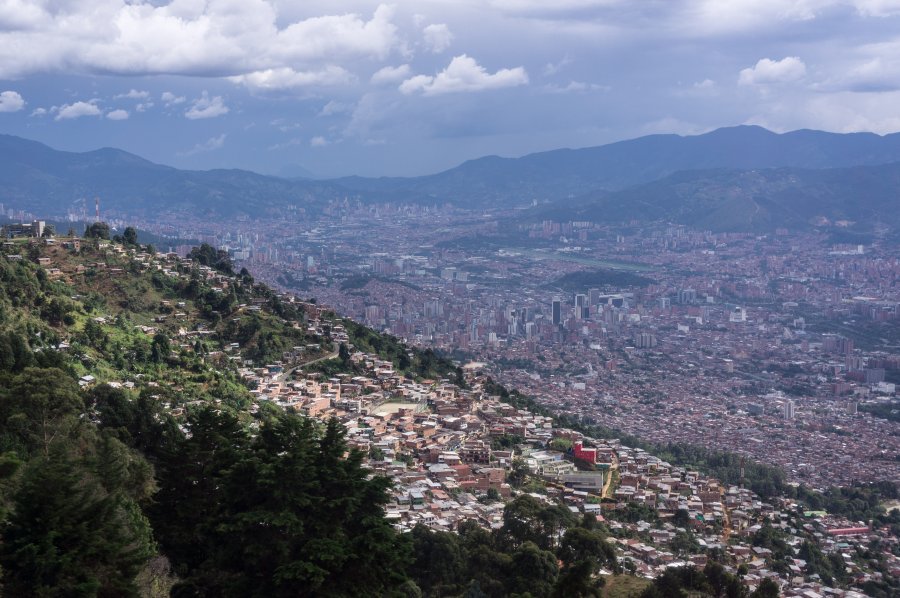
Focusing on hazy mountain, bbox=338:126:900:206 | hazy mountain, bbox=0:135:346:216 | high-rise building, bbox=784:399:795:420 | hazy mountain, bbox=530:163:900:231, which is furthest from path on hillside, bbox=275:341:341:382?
hazy mountain, bbox=338:126:900:206

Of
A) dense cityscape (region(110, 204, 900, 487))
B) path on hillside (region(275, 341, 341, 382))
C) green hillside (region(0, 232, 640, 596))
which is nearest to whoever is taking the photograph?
green hillside (region(0, 232, 640, 596))

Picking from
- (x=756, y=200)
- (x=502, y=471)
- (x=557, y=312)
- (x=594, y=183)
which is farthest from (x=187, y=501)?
(x=594, y=183)

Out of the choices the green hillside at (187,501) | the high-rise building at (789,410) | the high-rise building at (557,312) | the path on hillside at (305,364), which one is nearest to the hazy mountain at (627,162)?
the high-rise building at (557,312)

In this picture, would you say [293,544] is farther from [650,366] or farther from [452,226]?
[452,226]

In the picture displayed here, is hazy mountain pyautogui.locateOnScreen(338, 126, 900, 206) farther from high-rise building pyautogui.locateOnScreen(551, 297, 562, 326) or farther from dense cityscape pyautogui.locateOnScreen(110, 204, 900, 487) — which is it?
high-rise building pyautogui.locateOnScreen(551, 297, 562, 326)

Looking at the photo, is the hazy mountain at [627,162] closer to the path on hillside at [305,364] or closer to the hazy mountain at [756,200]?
the hazy mountain at [756,200]

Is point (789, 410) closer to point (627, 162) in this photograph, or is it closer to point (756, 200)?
point (756, 200)
